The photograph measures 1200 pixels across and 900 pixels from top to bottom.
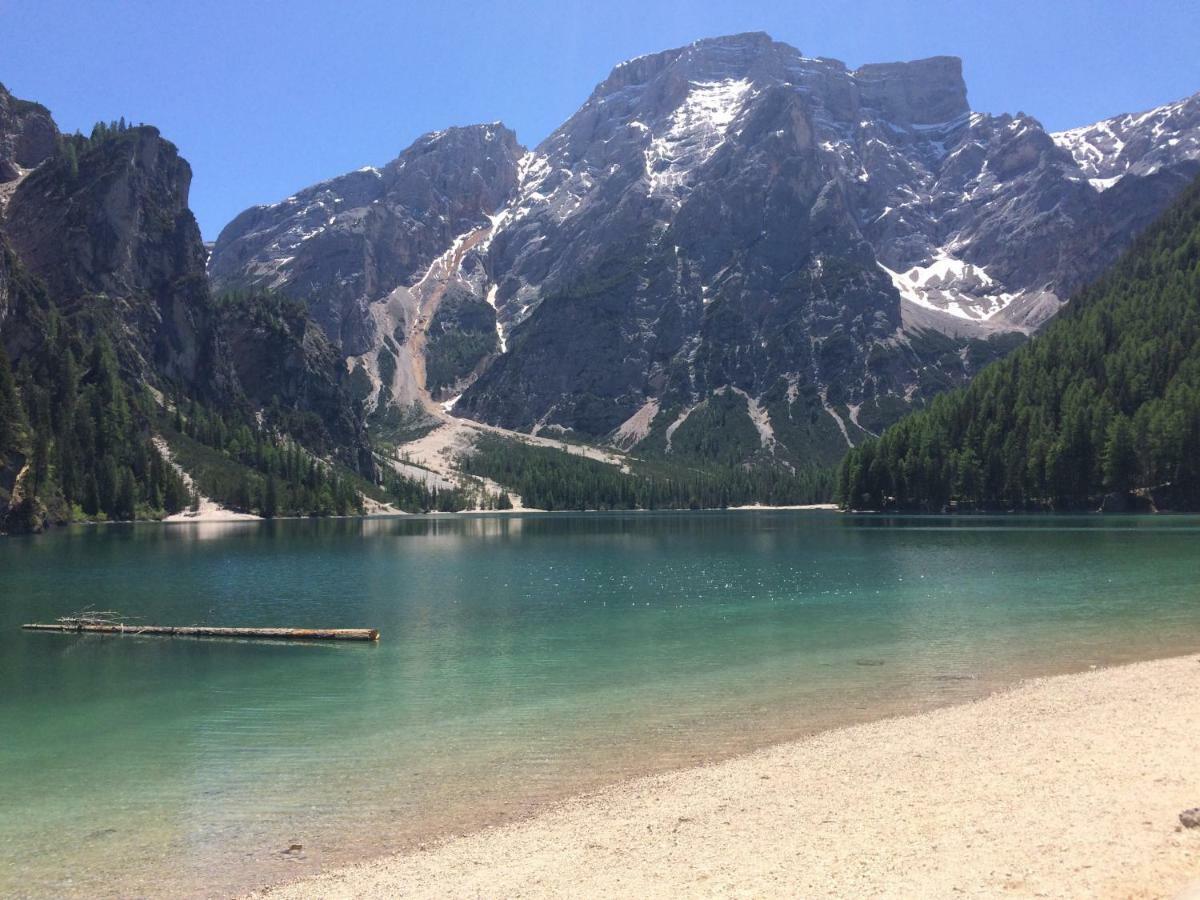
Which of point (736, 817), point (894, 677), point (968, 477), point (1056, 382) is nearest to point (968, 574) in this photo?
point (894, 677)

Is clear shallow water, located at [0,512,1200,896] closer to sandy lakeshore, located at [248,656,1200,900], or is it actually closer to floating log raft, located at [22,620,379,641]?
floating log raft, located at [22,620,379,641]

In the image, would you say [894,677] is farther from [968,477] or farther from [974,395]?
[974,395]

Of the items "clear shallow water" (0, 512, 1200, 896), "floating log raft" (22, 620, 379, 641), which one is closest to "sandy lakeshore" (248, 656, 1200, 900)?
"clear shallow water" (0, 512, 1200, 896)

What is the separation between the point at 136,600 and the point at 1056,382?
162 meters

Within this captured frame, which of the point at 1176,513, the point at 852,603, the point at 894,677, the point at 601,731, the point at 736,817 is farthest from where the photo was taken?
the point at 1176,513

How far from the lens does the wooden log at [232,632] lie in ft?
135

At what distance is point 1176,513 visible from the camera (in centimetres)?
13325

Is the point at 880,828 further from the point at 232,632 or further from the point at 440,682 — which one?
the point at 232,632

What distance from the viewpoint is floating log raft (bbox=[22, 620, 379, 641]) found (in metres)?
41.0

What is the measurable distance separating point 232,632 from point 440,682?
15088mm

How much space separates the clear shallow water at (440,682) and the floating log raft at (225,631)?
762 mm

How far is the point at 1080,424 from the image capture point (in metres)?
144

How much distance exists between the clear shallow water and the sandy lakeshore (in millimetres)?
1946

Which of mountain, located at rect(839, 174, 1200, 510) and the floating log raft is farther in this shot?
mountain, located at rect(839, 174, 1200, 510)
